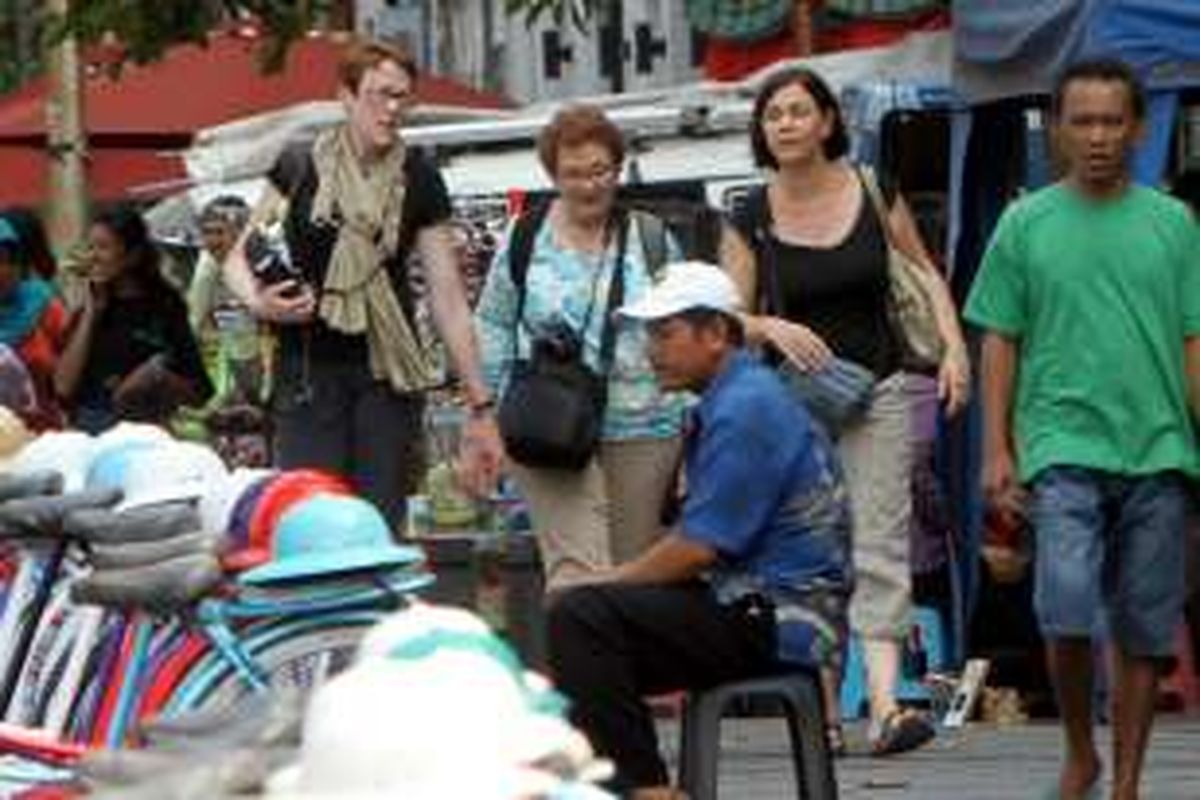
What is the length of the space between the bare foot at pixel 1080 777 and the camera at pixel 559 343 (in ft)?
6.75

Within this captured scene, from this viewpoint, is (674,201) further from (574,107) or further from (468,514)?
(574,107)

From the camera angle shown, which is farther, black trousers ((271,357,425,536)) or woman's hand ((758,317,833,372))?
black trousers ((271,357,425,536))

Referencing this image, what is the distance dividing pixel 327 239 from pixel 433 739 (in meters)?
8.08

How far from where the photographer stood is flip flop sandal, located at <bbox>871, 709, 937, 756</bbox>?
1288cm

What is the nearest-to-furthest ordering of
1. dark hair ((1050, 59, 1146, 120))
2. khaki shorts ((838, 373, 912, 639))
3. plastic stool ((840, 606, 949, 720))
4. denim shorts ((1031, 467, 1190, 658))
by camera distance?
1. denim shorts ((1031, 467, 1190, 658))
2. dark hair ((1050, 59, 1146, 120))
3. khaki shorts ((838, 373, 912, 639))
4. plastic stool ((840, 606, 949, 720))

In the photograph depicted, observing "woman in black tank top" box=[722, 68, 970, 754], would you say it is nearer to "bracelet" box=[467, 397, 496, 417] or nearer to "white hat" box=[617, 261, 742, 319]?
"bracelet" box=[467, 397, 496, 417]

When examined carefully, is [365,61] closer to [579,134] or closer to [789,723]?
[579,134]

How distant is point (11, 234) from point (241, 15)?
233 centimetres

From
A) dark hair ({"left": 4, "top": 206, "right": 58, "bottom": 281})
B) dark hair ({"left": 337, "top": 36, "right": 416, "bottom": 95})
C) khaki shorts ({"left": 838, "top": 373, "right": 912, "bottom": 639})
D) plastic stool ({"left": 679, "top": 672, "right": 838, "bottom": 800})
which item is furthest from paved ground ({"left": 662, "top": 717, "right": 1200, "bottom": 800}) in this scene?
dark hair ({"left": 4, "top": 206, "right": 58, "bottom": 281})

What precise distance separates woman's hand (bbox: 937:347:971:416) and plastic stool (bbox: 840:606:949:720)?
6.08 ft

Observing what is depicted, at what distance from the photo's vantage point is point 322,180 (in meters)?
12.6

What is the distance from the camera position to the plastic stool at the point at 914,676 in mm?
14586

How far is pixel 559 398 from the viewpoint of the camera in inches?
466

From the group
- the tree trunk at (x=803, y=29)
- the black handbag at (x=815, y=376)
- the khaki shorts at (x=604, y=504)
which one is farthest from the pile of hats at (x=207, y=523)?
the tree trunk at (x=803, y=29)
